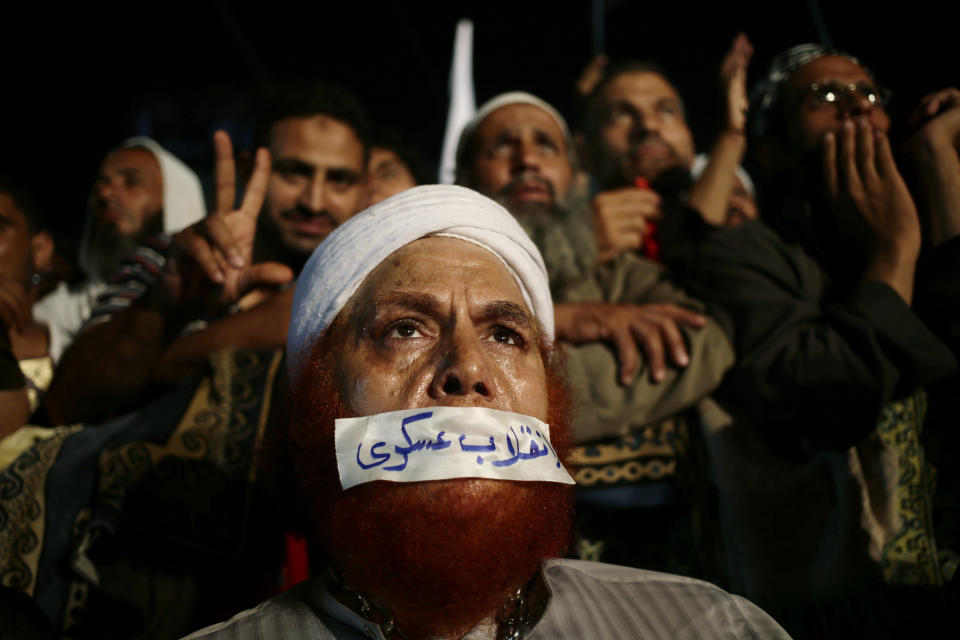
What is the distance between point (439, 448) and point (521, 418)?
0.71 feet

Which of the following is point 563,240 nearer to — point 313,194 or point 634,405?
point 634,405

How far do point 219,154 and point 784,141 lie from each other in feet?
7.23

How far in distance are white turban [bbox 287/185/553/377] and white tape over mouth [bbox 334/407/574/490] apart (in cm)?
43

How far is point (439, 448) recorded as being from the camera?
153 centimetres

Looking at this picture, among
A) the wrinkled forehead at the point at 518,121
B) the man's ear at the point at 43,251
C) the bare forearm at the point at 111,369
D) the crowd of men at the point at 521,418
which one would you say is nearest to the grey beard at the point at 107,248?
the man's ear at the point at 43,251

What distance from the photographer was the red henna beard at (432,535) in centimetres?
153

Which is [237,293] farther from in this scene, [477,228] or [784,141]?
[784,141]

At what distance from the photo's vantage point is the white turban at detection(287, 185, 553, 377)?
1.92 meters

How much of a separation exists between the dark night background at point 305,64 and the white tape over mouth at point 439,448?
17.6 feet

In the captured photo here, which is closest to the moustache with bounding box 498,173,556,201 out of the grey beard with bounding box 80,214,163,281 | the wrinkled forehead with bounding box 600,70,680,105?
the wrinkled forehead with bounding box 600,70,680,105

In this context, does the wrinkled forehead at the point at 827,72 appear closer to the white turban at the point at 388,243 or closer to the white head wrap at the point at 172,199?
the white turban at the point at 388,243

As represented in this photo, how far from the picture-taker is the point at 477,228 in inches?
78.5

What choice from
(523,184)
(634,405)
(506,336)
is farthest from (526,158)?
(506,336)

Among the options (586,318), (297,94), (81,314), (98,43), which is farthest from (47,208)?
(586,318)
